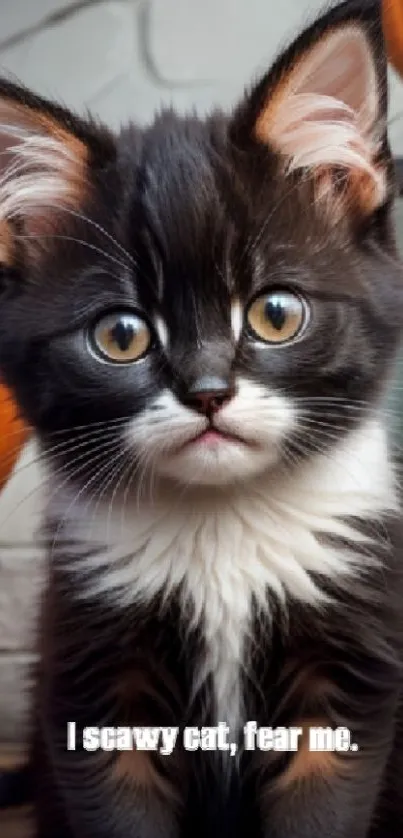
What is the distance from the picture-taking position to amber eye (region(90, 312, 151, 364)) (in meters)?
Result: 0.70

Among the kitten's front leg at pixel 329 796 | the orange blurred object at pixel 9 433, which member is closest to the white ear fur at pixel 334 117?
the orange blurred object at pixel 9 433

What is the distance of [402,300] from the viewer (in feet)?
2.48

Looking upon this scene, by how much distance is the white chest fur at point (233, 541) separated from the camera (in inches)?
29.6

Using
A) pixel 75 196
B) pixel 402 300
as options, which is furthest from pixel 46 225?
pixel 402 300

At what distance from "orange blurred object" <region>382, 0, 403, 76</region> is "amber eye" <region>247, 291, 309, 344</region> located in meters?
0.23

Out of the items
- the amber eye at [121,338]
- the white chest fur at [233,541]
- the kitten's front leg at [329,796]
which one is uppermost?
the amber eye at [121,338]

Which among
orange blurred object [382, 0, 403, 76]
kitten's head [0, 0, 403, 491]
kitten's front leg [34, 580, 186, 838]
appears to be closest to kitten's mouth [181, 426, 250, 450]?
kitten's head [0, 0, 403, 491]

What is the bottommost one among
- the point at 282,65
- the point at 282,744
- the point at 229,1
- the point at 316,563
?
the point at 282,744

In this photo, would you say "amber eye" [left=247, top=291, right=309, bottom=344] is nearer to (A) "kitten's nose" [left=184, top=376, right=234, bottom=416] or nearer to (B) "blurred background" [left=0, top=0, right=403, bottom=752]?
(A) "kitten's nose" [left=184, top=376, right=234, bottom=416]

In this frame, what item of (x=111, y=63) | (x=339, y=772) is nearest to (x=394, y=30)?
(x=111, y=63)

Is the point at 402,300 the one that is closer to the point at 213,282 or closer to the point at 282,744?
the point at 213,282

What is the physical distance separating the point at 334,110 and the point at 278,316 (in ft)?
0.53

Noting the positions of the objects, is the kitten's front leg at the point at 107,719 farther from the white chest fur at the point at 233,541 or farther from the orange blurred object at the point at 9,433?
the orange blurred object at the point at 9,433

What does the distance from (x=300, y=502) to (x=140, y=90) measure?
380 mm
